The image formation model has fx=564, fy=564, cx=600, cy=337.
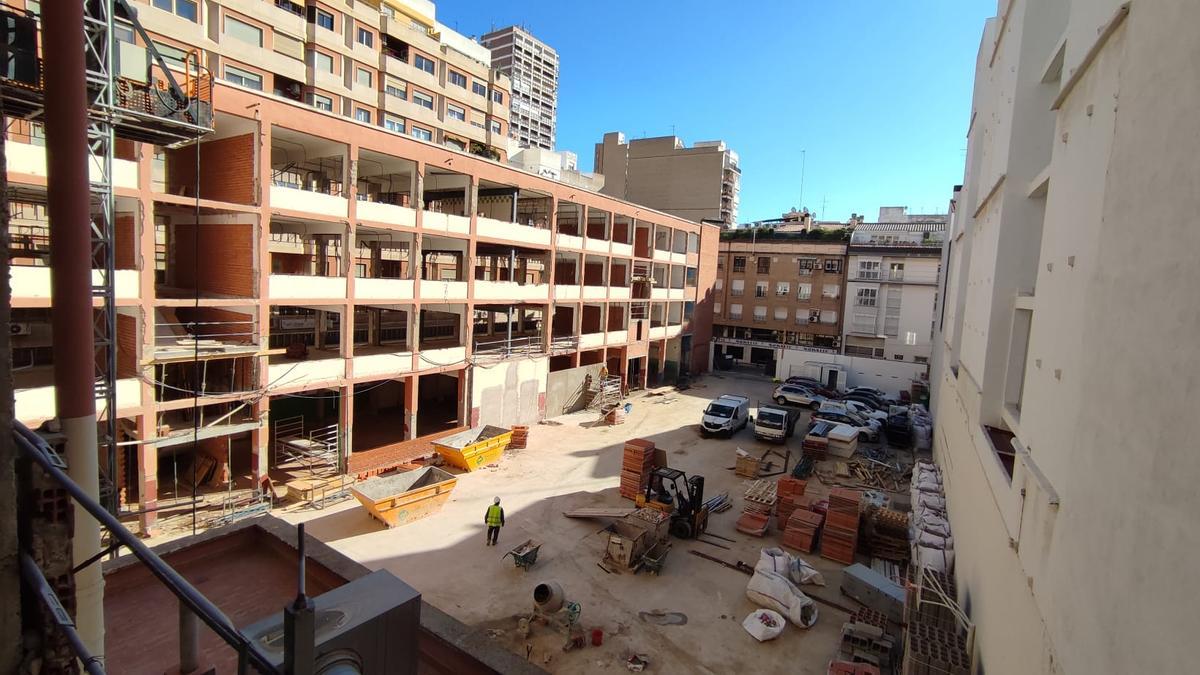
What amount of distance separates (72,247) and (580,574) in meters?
12.4

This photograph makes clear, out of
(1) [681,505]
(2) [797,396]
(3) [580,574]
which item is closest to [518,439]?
(1) [681,505]

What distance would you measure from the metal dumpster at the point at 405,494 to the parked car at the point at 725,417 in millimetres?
14183

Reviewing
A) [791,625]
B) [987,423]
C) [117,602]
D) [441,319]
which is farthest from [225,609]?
[441,319]

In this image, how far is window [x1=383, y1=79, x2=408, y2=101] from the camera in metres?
38.7

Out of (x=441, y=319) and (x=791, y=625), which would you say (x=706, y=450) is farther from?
(x=441, y=319)

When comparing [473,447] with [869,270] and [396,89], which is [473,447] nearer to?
[396,89]

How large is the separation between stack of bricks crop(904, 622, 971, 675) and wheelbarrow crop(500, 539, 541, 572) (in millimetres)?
8418

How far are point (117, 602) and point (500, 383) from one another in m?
20.0

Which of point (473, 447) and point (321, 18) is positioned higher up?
point (321, 18)

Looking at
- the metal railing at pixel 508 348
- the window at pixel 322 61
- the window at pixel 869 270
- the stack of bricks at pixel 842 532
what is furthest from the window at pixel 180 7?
the window at pixel 869 270

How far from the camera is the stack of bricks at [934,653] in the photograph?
8.90 metres

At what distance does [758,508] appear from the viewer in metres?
18.2

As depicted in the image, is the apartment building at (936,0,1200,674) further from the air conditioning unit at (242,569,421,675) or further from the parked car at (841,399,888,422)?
the parked car at (841,399,888,422)

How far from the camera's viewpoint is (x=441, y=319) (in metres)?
32.9
